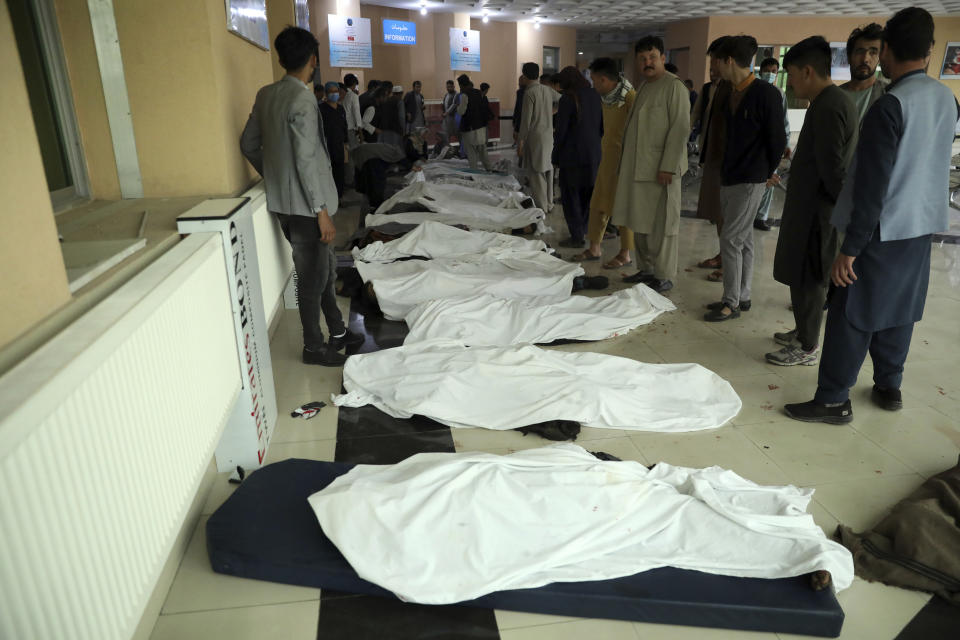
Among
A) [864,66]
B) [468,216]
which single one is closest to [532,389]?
[864,66]

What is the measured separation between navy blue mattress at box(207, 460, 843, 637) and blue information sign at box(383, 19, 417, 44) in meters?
13.5

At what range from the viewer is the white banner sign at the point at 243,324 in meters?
2.24

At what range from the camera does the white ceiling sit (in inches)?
541

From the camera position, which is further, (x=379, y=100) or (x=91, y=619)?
(x=379, y=100)

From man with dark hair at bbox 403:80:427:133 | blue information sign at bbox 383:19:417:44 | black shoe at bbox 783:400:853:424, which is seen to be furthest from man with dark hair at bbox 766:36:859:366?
blue information sign at bbox 383:19:417:44

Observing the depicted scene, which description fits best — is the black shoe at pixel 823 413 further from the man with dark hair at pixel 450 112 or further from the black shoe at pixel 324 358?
the man with dark hair at pixel 450 112

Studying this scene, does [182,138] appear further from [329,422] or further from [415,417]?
[415,417]

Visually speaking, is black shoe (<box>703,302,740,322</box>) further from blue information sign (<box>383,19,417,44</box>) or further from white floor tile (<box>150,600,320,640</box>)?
blue information sign (<box>383,19,417,44</box>)

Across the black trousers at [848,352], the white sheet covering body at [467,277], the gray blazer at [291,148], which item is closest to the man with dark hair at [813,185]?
the black trousers at [848,352]

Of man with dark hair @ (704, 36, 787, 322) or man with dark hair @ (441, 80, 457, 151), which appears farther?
man with dark hair @ (441, 80, 457, 151)

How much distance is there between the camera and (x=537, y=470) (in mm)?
1941

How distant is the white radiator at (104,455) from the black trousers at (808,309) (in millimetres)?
2834

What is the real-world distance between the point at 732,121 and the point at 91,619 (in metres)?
3.84

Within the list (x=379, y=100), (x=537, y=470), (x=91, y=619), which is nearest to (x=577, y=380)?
(x=537, y=470)
